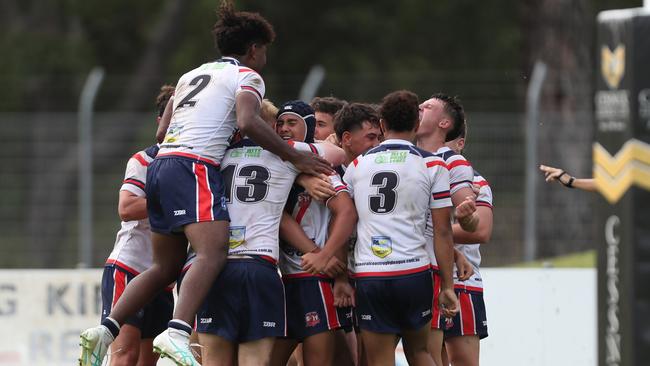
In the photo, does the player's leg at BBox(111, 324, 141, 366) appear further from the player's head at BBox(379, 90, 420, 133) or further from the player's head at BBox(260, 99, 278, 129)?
the player's head at BBox(379, 90, 420, 133)

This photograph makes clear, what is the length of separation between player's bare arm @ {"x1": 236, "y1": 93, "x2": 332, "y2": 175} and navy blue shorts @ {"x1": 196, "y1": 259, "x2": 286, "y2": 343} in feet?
1.91

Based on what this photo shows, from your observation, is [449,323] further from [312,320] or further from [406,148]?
[406,148]

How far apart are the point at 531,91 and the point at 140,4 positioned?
1835cm

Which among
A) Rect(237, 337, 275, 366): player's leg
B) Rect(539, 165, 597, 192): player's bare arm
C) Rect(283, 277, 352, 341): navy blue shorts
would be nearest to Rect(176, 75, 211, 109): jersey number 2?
Rect(283, 277, 352, 341): navy blue shorts

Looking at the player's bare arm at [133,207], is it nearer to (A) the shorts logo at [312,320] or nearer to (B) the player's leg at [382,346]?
(A) the shorts logo at [312,320]

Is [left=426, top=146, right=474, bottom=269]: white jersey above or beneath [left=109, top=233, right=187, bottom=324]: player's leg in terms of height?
above

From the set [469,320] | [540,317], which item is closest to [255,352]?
[469,320]

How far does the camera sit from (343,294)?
6.88 metres

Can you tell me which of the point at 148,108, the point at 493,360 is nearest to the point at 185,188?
the point at 493,360

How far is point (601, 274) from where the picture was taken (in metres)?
5.30

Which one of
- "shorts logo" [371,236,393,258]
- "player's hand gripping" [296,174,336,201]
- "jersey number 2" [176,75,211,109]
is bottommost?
"shorts logo" [371,236,393,258]

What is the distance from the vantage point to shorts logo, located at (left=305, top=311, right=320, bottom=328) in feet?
22.4

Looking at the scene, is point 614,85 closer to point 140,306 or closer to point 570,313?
point 140,306

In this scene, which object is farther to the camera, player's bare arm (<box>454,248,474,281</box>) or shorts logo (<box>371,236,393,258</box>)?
player's bare arm (<box>454,248,474,281</box>)
